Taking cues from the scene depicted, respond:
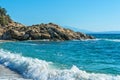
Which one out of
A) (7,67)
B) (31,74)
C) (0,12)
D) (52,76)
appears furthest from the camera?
(0,12)

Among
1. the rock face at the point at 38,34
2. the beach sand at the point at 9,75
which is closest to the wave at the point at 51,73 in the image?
the beach sand at the point at 9,75

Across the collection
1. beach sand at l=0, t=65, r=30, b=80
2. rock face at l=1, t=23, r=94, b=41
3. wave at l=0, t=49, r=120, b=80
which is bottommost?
beach sand at l=0, t=65, r=30, b=80

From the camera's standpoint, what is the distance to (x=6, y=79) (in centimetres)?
1816

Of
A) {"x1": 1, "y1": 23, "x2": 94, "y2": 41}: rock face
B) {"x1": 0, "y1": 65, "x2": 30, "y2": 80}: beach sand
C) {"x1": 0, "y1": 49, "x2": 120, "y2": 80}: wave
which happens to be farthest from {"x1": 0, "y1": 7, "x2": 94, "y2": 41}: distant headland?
{"x1": 0, "y1": 65, "x2": 30, "y2": 80}: beach sand

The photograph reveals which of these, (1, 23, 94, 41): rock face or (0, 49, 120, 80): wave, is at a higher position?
(1, 23, 94, 41): rock face

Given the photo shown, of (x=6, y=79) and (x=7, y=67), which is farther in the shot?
(x=7, y=67)

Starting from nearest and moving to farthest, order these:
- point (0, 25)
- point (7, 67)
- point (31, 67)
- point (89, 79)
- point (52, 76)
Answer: point (89, 79) < point (52, 76) < point (31, 67) < point (7, 67) < point (0, 25)

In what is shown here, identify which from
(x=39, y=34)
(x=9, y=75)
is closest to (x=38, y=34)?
(x=39, y=34)

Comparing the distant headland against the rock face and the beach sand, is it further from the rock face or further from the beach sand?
the beach sand

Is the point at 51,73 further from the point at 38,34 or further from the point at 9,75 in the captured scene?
the point at 38,34

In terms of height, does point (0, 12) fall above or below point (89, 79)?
above

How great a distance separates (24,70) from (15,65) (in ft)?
9.01

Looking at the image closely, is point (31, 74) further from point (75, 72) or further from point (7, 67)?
point (7, 67)

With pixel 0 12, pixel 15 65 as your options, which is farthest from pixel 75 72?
pixel 0 12
